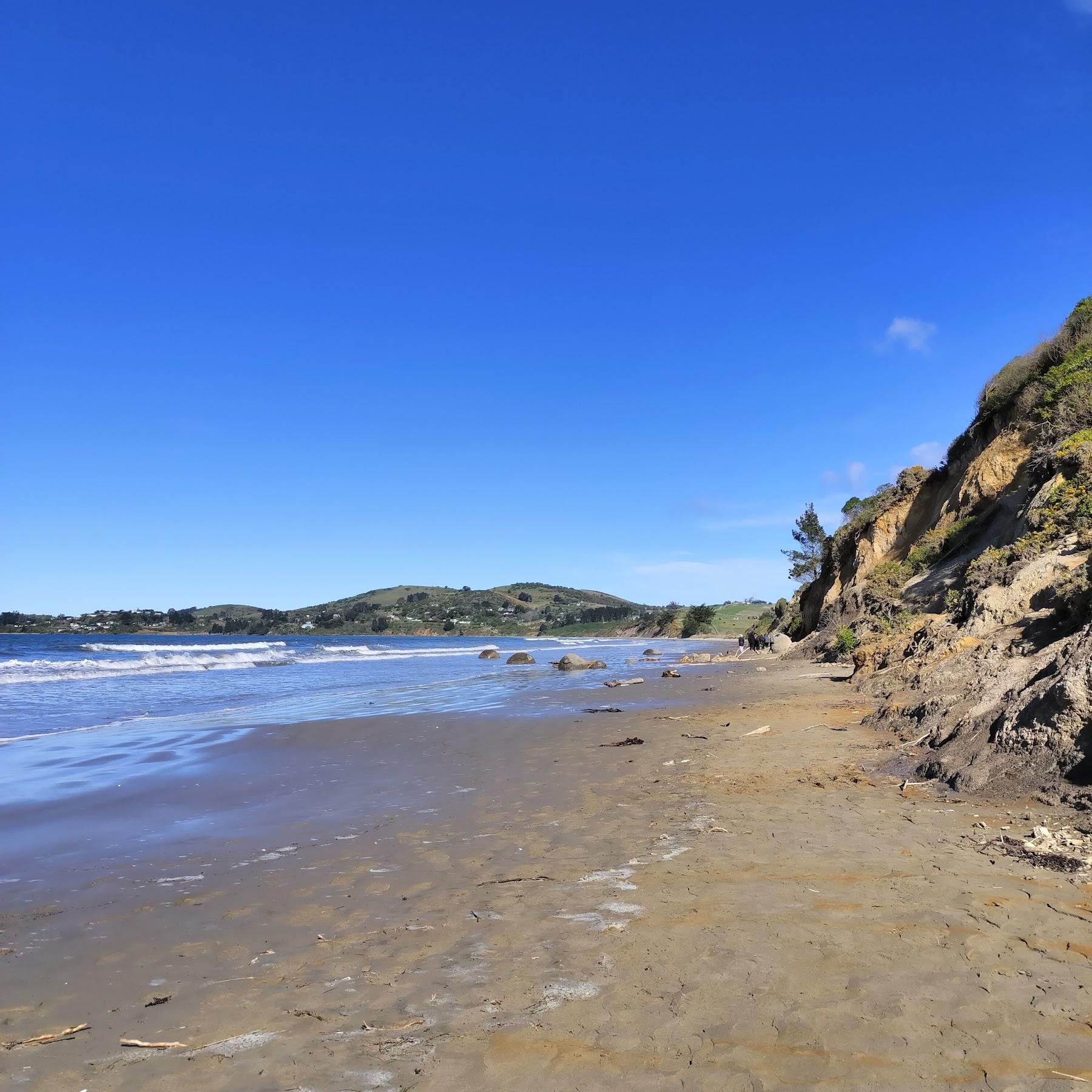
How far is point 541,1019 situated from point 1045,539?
13033 millimetres

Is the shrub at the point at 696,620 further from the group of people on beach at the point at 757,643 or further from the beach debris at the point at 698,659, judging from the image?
the beach debris at the point at 698,659

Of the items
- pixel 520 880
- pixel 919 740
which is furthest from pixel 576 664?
pixel 520 880

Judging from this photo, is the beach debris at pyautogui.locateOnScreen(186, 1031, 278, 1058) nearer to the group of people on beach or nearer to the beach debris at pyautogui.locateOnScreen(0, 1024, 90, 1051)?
the beach debris at pyautogui.locateOnScreen(0, 1024, 90, 1051)

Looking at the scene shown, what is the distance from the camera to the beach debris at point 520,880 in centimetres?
540

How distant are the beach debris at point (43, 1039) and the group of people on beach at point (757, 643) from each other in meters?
31.1

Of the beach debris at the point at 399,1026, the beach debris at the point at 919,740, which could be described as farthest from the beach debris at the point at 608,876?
the beach debris at the point at 919,740

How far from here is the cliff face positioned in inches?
270

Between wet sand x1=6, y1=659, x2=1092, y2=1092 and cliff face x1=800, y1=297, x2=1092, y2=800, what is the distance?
0.98 meters

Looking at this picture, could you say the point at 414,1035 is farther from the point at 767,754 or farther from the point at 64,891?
the point at 767,754

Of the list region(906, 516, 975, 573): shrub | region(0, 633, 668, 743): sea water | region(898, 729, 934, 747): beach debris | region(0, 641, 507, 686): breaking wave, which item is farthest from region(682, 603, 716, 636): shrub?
region(898, 729, 934, 747): beach debris

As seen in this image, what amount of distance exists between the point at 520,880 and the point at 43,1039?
2896 millimetres

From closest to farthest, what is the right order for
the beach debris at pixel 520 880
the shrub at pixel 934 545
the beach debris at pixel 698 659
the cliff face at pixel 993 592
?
the beach debris at pixel 520 880, the cliff face at pixel 993 592, the shrub at pixel 934 545, the beach debris at pixel 698 659

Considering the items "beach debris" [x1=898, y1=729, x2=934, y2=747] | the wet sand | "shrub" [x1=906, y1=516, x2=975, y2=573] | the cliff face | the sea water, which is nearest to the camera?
the wet sand

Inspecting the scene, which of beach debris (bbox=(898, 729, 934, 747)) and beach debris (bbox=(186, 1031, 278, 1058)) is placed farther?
beach debris (bbox=(898, 729, 934, 747))
